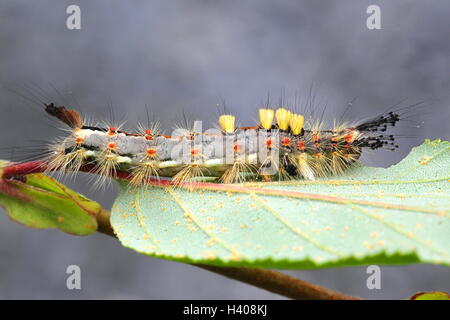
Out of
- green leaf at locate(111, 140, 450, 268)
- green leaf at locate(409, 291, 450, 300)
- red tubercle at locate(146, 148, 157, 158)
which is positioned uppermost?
red tubercle at locate(146, 148, 157, 158)

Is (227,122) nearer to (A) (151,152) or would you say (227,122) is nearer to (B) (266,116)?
(B) (266,116)

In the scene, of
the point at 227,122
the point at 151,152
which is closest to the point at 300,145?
the point at 227,122

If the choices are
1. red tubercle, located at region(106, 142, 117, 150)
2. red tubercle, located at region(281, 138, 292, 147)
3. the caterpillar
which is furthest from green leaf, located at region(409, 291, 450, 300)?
red tubercle, located at region(106, 142, 117, 150)

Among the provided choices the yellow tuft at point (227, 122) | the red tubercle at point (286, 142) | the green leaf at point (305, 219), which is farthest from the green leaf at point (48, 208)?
the red tubercle at point (286, 142)

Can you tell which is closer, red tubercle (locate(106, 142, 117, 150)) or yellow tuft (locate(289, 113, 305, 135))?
red tubercle (locate(106, 142, 117, 150))

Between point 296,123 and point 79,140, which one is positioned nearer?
point 79,140

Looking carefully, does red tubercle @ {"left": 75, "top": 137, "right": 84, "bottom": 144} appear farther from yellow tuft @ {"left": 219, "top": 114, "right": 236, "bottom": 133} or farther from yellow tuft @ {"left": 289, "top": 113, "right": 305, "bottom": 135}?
yellow tuft @ {"left": 289, "top": 113, "right": 305, "bottom": 135}
